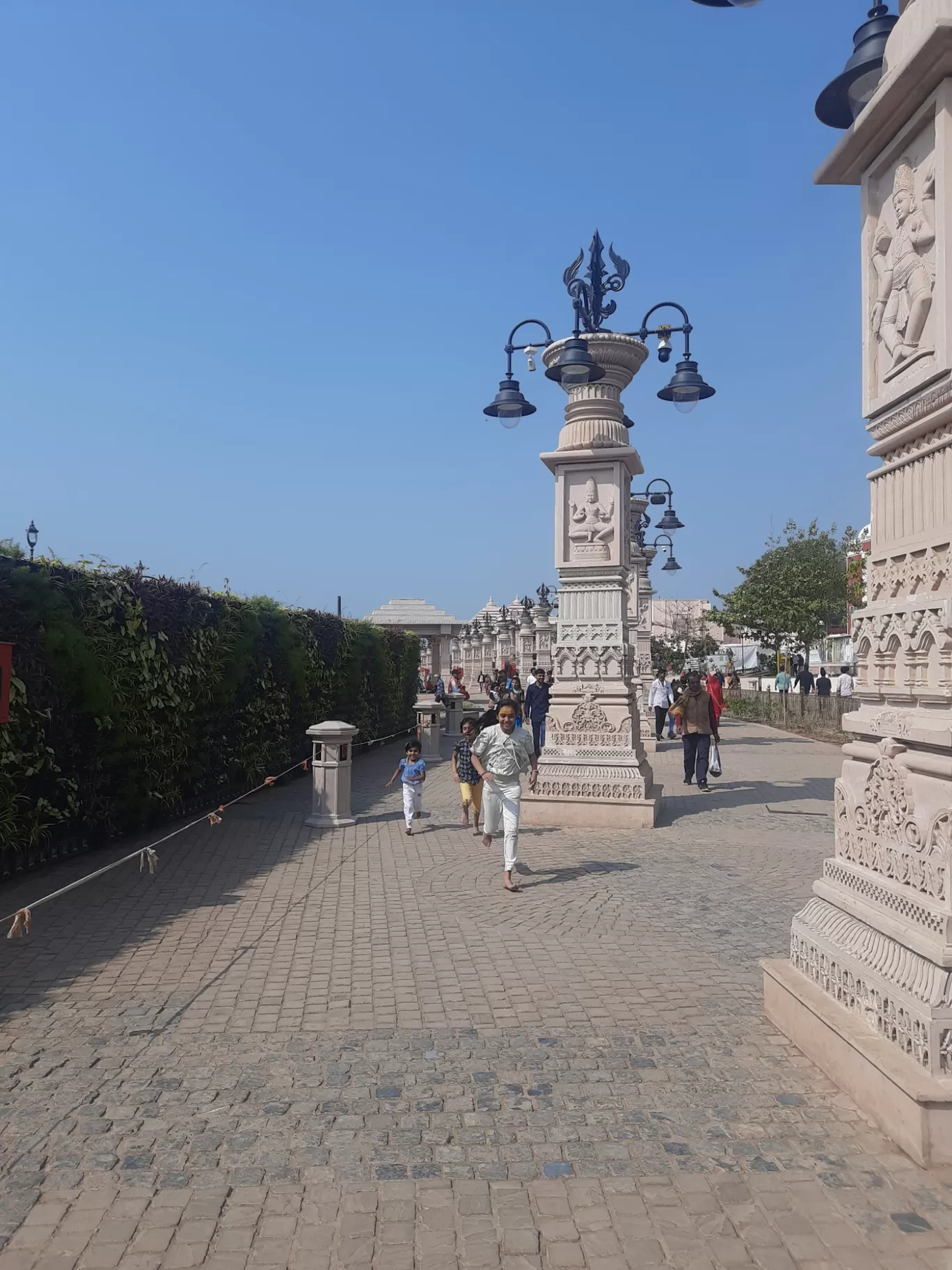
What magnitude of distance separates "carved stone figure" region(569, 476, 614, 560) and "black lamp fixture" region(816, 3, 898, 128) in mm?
6352

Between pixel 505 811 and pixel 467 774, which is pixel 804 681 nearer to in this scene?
pixel 467 774

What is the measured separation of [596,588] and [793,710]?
16.2 meters

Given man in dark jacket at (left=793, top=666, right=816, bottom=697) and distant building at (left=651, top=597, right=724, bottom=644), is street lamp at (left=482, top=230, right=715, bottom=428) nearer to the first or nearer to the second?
man in dark jacket at (left=793, top=666, right=816, bottom=697)

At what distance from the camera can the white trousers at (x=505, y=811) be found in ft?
23.0

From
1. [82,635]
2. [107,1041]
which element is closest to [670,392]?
[82,635]

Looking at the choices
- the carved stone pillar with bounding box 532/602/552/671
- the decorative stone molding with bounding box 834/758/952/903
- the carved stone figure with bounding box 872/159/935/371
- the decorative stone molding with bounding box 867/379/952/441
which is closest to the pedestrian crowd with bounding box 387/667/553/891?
the decorative stone molding with bounding box 834/758/952/903

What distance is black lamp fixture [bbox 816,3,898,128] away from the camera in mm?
3756

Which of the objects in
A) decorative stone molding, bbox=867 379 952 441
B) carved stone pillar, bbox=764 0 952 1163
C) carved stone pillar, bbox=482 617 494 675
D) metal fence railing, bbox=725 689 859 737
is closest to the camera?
carved stone pillar, bbox=764 0 952 1163

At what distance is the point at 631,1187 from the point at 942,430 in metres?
3.04

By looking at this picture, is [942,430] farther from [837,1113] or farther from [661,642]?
[661,642]

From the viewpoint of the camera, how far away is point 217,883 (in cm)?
714

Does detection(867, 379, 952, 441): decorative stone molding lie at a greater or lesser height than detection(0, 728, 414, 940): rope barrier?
greater

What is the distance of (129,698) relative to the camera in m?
8.23

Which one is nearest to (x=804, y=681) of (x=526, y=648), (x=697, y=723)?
(x=526, y=648)
